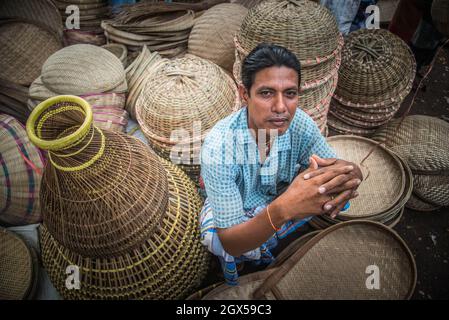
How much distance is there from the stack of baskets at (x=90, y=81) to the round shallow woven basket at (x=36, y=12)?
3.51ft

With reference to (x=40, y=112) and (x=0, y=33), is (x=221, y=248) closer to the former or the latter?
(x=40, y=112)

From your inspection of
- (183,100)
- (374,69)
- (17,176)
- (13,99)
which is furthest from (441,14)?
(13,99)

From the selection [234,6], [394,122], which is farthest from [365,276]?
[234,6]

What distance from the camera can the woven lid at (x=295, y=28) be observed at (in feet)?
7.13

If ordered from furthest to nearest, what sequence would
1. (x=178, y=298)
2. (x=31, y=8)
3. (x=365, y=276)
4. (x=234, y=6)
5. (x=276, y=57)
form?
(x=31, y=8) < (x=234, y=6) < (x=178, y=298) < (x=365, y=276) < (x=276, y=57)

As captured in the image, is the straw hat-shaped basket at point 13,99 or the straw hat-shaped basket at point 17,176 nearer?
the straw hat-shaped basket at point 17,176

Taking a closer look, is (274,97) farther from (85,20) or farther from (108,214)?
(85,20)

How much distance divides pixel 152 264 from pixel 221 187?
0.62m

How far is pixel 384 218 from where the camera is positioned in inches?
88.5

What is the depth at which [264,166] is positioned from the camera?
1.78 metres

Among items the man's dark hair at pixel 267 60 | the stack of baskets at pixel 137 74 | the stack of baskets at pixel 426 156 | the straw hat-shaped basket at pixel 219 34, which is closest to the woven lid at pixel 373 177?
the stack of baskets at pixel 426 156

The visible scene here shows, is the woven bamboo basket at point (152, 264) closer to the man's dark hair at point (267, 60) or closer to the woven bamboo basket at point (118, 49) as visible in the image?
the man's dark hair at point (267, 60)

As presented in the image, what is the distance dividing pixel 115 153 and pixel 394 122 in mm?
2816

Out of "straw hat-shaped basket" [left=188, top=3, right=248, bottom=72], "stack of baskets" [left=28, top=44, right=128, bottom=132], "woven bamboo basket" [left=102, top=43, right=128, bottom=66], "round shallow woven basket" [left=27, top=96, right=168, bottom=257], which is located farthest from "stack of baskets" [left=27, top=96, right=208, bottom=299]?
"woven bamboo basket" [left=102, top=43, right=128, bottom=66]
